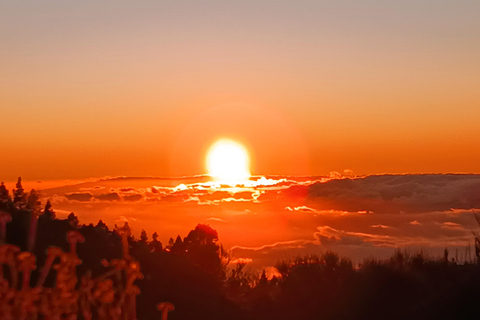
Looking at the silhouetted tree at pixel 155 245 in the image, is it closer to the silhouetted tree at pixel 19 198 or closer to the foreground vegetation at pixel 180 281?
the foreground vegetation at pixel 180 281

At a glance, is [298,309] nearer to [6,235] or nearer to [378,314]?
[378,314]

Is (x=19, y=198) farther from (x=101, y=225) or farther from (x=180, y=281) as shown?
(x=180, y=281)

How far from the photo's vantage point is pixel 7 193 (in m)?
5.91

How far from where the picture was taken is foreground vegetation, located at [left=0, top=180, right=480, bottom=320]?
4430mm

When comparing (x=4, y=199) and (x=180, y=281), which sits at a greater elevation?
(x=4, y=199)

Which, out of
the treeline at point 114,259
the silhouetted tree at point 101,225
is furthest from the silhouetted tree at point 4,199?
the silhouetted tree at point 101,225

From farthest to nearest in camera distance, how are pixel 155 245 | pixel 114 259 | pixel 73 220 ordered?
pixel 155 245
pixel 73 220
pixel 114 259

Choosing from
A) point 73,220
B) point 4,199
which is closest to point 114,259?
point 73,220

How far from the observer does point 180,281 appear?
5.72m

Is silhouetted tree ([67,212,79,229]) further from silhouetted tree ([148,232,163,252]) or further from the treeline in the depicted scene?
silhouetted tree ([148,232,163,252])

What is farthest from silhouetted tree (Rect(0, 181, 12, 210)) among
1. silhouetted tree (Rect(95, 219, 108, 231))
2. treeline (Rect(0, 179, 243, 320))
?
silhouetted tree (Rect(95, 219, 108, 231))

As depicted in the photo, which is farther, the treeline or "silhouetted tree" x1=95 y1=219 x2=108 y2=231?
"silhouetted tree" x1=95 y1=219 x2=108 y2=231

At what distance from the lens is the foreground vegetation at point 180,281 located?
4430 millimetres

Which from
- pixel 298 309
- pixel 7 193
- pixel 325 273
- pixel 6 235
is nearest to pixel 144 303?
pixel 6 235
